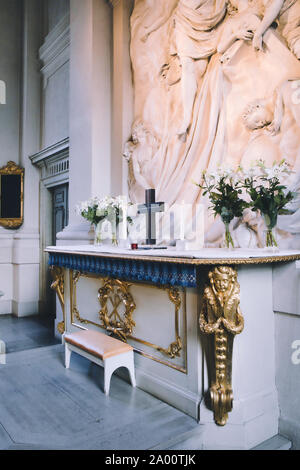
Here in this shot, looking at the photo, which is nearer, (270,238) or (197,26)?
(270,238)

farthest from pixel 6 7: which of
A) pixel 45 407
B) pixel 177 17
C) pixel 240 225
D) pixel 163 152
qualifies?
pixel 45 407

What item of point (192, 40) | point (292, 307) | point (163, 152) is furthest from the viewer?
point (163, 152)

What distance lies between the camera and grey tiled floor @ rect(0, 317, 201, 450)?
231 centimetres

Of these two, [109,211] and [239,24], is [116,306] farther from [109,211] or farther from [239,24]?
[239,24]

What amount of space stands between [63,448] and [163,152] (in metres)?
2.92

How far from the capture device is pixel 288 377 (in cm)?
262

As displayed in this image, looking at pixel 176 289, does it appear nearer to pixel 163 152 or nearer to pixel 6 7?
pixel 163 152

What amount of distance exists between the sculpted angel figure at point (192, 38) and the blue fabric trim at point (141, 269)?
1575mm

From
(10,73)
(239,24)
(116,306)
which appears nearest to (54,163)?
(10,73)

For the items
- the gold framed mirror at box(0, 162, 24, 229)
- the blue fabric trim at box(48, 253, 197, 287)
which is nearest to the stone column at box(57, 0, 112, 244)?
the blue fabric trim at box(48, 253, 197, 287)

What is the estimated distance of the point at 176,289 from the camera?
276cm

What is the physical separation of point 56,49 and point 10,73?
143 cm

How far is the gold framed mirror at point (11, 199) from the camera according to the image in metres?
7.25

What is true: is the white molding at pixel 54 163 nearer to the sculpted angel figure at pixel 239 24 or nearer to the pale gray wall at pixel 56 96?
the pale gray wall at pixel 56 96
